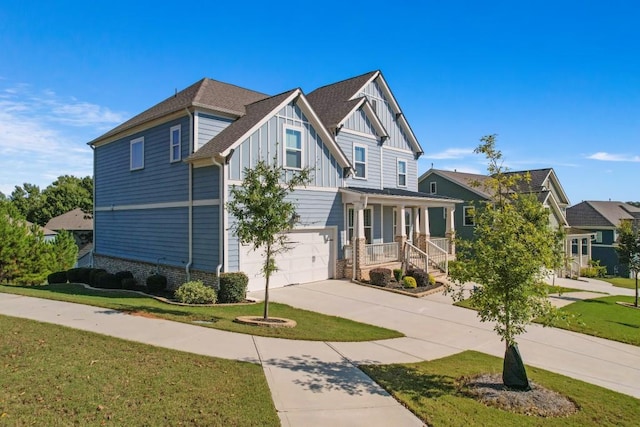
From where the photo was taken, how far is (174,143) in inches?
669

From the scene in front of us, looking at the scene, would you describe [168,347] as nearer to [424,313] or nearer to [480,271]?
[480,271]

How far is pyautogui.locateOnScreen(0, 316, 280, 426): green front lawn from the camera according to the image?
532cm

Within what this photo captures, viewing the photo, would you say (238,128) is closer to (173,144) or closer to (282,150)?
(282,150)

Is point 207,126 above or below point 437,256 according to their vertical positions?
above

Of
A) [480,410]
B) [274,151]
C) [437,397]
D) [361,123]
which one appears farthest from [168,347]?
[361,123]

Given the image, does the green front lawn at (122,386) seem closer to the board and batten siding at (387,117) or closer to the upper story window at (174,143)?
the upper story window at (174,143)

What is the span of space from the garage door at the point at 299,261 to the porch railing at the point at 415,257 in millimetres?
4040

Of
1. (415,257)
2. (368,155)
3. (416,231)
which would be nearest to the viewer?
(415,257)

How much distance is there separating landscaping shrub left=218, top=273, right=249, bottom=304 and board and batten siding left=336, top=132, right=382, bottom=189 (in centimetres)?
814

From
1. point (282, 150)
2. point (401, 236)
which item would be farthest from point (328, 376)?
point (401, 236)

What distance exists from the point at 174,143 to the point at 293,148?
4.96m

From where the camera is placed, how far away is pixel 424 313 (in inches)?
529

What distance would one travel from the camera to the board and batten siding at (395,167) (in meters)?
23.5

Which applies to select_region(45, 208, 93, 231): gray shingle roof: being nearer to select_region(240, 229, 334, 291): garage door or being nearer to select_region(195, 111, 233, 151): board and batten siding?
select_region(195, 111, 233, 151): board and batten siding
